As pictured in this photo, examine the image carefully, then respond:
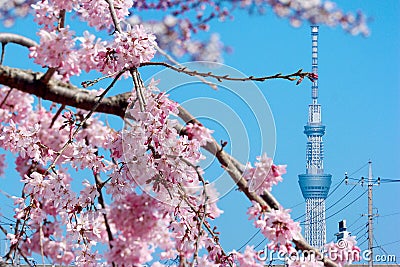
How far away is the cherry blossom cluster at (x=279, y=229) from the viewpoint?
1.50m

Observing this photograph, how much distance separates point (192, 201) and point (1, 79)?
0.91m

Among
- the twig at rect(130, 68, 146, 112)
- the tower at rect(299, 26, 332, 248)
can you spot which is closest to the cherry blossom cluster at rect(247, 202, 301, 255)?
the twig at rect(130, 68, 146, 112)

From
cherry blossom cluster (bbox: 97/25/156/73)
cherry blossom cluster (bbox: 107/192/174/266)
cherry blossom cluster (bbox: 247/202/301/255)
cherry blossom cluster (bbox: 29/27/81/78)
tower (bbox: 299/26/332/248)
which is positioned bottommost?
cherry blossom cluster (bbox: 107/192/174/266)

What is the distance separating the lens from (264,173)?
1664 mm

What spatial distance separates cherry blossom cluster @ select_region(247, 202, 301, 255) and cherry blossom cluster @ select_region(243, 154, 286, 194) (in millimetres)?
125

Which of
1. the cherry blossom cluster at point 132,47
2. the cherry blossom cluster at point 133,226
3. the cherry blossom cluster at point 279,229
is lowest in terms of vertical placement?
the cherry blossom cluster at point 133,226

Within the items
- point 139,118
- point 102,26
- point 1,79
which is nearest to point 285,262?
point 139,118

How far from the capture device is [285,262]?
1628 mm

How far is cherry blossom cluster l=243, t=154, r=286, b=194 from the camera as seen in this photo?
164cm

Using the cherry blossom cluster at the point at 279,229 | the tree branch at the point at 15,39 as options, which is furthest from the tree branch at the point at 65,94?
the cherry blossom cluster at the point at 279,229

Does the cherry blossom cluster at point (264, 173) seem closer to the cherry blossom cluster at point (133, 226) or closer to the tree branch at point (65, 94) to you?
the tree branch at point (65, 94)

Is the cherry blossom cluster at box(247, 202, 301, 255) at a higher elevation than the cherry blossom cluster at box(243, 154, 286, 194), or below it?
below

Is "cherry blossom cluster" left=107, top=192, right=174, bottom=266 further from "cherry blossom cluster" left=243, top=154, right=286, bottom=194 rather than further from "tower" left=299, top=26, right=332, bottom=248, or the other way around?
"tower" left=299, top=26, right=332, bottom=248

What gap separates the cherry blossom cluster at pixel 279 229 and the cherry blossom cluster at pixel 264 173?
13 centimetres
